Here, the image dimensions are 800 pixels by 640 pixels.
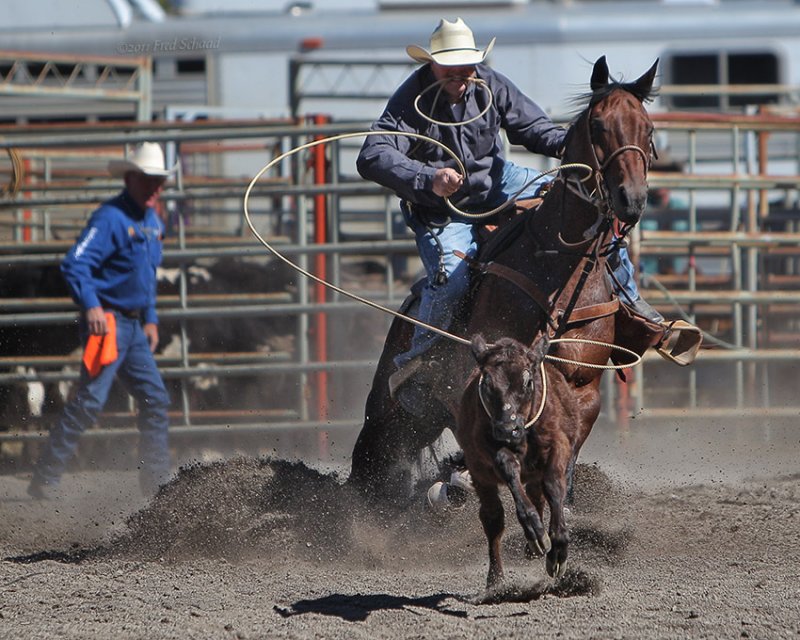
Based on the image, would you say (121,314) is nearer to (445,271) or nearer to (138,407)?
(138,407)

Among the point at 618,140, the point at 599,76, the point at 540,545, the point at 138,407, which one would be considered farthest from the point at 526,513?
the point at 138,407

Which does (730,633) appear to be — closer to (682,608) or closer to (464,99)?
(682,608)

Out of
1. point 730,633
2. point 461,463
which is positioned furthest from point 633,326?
point 730,633

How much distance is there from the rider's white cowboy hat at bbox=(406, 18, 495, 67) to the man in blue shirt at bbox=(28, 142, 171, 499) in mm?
2985

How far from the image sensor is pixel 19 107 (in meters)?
12.8

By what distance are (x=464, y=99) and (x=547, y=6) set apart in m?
7.95

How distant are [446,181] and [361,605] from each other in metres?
1.65

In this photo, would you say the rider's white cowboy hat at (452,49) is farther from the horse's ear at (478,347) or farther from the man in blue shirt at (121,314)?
the man in blue shirt at (121,314)

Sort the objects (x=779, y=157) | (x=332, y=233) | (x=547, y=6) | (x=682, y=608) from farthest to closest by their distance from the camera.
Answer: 1. (x=547, y=6)
2. (x=779, y=157)
3. (x=332, y=233)
4. (x=682, y=608)

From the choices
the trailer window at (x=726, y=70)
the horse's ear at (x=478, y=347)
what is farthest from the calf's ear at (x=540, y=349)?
the trailer window at (x=726, y=70)

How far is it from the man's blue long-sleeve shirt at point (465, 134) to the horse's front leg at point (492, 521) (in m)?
1.30

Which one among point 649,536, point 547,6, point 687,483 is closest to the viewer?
point 649,536

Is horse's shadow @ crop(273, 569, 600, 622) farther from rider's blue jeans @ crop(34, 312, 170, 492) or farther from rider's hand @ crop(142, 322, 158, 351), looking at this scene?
rider's hand @ crop(142, 322, 158, 351)

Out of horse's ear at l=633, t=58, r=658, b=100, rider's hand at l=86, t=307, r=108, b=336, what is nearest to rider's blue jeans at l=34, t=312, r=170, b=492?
rider's hand at l=86, t=307, r=108, b=336
